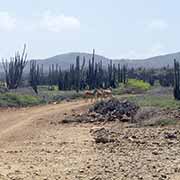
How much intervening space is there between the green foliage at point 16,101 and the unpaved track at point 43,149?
10.6 metres

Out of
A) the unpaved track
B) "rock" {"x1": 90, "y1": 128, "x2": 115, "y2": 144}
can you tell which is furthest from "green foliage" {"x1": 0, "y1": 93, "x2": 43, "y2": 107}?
"rock" {"x1": 90, "y1": 128, "x2": 115, "y2": 144}

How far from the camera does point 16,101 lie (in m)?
39.0

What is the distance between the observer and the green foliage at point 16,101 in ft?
123

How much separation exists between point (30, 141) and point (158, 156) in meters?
5.40

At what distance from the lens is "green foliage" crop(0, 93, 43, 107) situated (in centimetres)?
3741

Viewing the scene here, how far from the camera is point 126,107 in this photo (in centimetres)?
2817

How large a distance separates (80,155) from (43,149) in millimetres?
1692

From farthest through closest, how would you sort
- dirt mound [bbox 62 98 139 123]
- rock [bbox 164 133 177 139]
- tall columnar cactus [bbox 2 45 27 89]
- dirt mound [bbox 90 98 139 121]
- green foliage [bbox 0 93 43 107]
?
tall columnar cactus [bbox 2 45 27 89]
green foliage [bbox 0 93 43 107]
dirt mound [bbox 90 98 139 121]
dirt mound [bbox 62 98 139 123]
rock [bbox 164 133 177 139]

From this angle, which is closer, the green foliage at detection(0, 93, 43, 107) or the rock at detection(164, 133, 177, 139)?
the rock at detection(164, 133, 177, 139)

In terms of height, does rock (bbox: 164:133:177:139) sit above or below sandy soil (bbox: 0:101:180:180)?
above

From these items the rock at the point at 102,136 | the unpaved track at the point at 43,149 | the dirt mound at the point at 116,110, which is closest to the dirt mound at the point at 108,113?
the dirt mound at the point at 116,110

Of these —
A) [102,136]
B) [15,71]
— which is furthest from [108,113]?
[15,71]

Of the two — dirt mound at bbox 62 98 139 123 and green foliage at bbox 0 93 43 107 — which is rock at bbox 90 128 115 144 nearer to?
dirt mound at bbox 62 98 139 123

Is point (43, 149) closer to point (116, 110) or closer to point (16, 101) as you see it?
point (116, 110)
